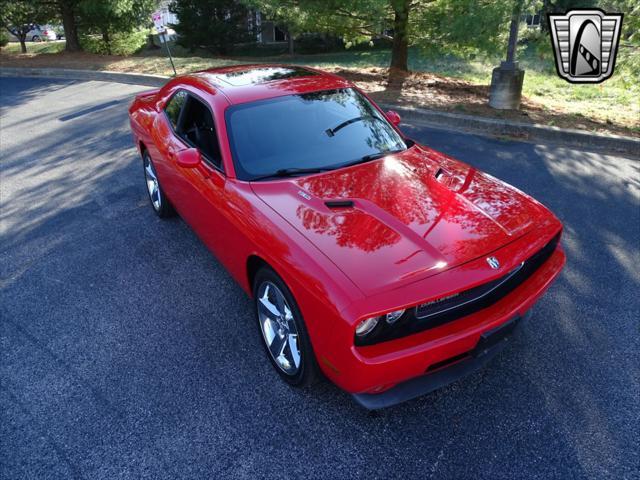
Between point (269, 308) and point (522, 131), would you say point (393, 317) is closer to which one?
point (269, 308)

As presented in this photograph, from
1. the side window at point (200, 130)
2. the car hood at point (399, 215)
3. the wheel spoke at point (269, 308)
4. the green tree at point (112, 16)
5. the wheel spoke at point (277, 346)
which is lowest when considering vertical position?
the wheel spoke at point (277, 346)

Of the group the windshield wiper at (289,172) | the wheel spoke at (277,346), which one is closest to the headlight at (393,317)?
the wheel spoke at (277,346)

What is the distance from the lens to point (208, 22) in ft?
69.3

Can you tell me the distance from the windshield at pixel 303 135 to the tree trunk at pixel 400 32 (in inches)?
239

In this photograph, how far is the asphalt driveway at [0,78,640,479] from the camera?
2.42m

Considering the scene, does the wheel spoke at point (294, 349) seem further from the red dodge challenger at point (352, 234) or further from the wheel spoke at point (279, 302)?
the wheel spoke at point (279, 302)

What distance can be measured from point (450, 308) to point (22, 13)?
18.7m

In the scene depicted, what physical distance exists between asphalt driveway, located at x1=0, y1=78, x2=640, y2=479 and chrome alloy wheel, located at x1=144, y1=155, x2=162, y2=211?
0.66 ft

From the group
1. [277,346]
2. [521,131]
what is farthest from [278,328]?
[521,131]

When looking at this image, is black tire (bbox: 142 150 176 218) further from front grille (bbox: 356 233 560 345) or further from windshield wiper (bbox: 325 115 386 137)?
front grille (bbox: 356 233 560 345)

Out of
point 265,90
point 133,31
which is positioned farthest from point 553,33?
point 133,31

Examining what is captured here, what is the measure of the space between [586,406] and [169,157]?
3.53m

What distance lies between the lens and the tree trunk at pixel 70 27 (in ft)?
50.5

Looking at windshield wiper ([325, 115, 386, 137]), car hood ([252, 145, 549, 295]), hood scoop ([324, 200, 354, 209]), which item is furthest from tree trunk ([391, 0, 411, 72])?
hood scoop ([324, 200, 354, 209])
